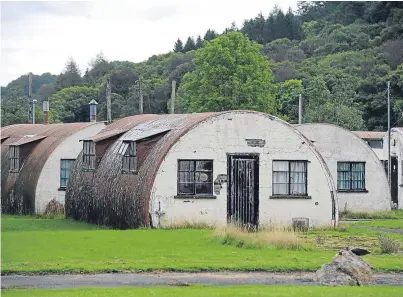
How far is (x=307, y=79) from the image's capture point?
10212cm

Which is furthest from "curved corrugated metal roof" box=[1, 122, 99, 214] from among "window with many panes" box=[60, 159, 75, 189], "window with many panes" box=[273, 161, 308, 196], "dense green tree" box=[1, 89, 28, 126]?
"dense green tree" box=[1, 89, 28, 126]

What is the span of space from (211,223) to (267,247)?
7804 mm

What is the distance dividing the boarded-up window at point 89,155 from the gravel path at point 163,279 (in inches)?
→ 750

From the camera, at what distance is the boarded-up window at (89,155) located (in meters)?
40.4

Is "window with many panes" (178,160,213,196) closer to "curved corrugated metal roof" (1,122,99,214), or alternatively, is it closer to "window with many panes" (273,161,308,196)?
"window with many panes" (273,161,308,196)

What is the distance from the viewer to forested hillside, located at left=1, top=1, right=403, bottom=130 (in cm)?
8100

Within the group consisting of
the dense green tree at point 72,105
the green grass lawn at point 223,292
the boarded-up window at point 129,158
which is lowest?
the green grass lawn at point 223,292

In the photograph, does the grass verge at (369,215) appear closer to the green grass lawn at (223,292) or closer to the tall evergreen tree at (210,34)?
the green grass lawn at (223,292)

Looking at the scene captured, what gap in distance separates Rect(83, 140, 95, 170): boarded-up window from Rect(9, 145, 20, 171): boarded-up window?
23.6 feet

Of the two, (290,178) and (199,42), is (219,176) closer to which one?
(290,178)

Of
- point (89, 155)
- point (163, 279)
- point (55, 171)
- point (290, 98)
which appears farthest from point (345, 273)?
point (290, 98)

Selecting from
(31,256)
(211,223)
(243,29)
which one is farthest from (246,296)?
(243,29)

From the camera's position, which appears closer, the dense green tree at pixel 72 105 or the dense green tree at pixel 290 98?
the dense green tree at pixel 290 98

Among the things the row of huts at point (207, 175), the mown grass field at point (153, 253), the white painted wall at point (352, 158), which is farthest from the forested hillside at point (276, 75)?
the mown grass field at point (153, 253)
